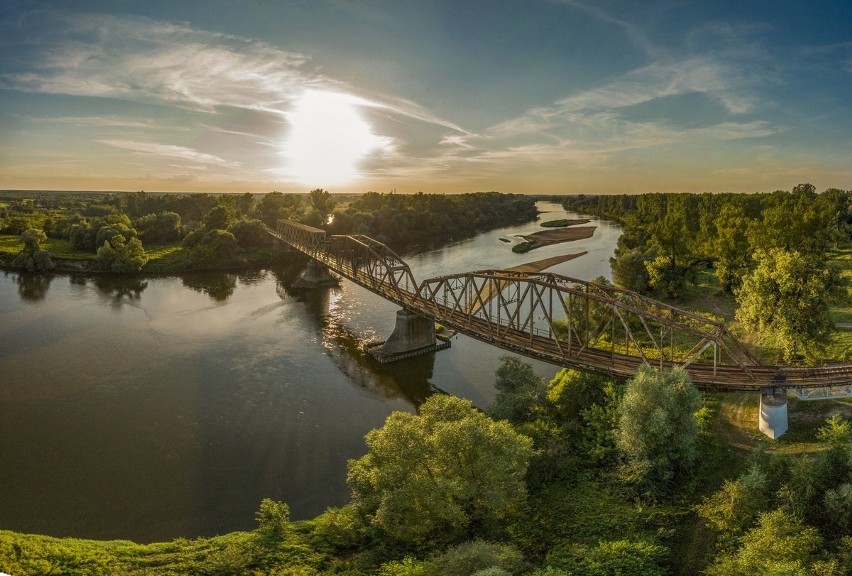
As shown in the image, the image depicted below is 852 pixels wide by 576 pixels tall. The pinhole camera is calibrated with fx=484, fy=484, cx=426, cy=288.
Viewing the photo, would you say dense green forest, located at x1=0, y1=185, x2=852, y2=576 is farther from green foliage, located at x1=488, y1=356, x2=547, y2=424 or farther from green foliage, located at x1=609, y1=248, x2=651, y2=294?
green foliage, located at x1=609, y1=248, x2=651, y2=294

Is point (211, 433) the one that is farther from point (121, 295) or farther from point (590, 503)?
point (121, 295)

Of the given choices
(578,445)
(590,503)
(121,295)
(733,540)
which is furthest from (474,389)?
(121,295)

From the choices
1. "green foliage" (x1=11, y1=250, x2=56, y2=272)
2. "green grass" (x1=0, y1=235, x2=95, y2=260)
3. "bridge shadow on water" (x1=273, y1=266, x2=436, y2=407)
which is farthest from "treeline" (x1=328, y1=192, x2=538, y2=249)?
"bridge shadow on water" (x1=273, y1=266, x2=436, y2=407)

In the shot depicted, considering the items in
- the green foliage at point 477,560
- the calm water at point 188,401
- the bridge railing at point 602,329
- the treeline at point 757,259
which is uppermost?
the treeline at point 757,259

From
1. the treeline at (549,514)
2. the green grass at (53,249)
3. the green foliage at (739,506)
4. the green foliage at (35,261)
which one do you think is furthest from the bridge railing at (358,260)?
the green foliage at (35,261)

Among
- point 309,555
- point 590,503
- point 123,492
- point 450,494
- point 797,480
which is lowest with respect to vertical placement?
point 123,492

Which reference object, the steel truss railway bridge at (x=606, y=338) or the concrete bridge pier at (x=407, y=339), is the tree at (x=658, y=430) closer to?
the steel truss railway bridge at (x=606, y=338)

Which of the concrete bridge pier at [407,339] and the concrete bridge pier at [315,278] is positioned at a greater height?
the concrete bridge pier at [315,278]
